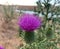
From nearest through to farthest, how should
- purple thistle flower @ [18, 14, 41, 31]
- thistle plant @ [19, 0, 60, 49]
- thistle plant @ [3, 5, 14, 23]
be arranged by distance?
purple thistle flower @ [18, 14, 41, 31] < thistle plant @ [19, 0, 60, 49] < thistle plant @ [3, 5, 14, 23]

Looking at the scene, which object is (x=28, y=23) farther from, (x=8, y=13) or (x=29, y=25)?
(x=8, y=13)

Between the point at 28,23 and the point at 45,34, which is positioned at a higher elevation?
the point at 28,23

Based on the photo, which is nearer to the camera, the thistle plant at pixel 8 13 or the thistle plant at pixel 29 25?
the thistle plant at pixel 29 25

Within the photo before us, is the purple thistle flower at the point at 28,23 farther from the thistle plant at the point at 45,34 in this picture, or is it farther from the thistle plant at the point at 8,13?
the thistle plant at the point at 8,13

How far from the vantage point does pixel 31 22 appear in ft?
9.45

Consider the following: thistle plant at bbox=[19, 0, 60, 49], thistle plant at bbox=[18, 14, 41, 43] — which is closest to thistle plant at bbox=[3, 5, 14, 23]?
thistle plant at bbox=[19, 0, 60, 49]

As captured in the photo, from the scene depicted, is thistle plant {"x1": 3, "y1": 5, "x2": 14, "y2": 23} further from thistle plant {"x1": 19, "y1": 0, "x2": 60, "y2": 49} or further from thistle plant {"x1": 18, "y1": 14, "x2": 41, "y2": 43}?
thistle plant {"x1": 18, "y1": 14, "x2": 41, "y2": 43}

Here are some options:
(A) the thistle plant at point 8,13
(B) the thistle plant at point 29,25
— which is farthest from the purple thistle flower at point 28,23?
(A) the thistle plant at point 8,13

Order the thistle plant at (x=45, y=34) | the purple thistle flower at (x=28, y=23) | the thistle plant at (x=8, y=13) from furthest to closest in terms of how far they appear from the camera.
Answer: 1. the thistle plant at (x=8, y=13)
2. the thistle plant at (x=45, y=34)
3. the purple thistle flower at (x=28, y=23)

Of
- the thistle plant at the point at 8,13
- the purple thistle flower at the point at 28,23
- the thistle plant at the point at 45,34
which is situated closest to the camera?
the purple thistle flower at the point at 28,23

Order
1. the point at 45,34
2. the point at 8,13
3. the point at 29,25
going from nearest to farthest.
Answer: the point at 29,25 < the point at 45,34 < the point at 8,13

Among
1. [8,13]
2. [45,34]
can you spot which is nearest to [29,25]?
[45,34]

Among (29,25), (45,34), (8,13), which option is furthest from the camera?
(8,13)

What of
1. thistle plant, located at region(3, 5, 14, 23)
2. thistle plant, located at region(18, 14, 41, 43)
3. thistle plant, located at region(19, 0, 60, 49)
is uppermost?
thistle plant, located at region(18, 14, 41, 43)
